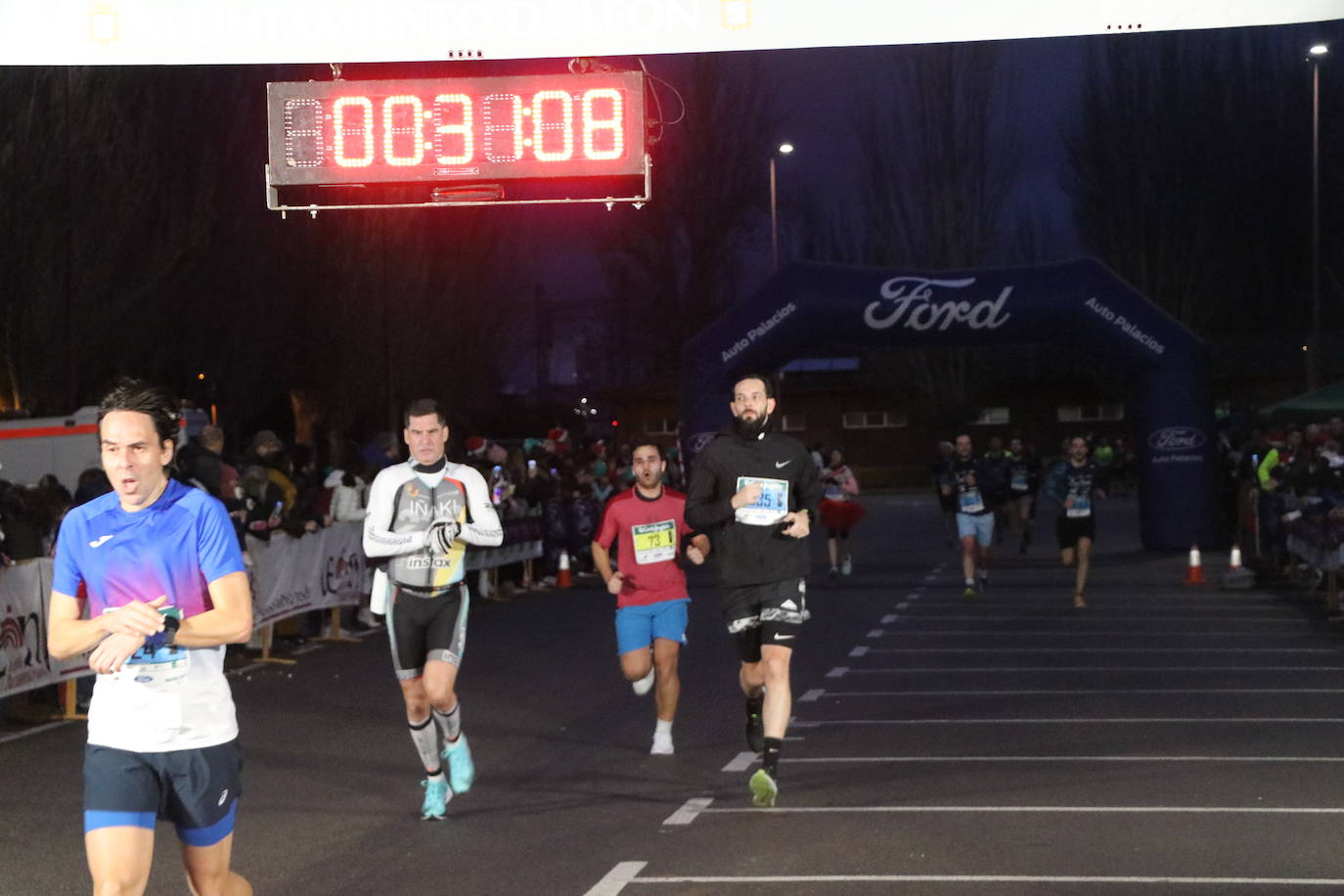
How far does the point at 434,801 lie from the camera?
8930 millimetres

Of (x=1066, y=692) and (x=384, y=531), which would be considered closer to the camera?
(x=384, y=531)

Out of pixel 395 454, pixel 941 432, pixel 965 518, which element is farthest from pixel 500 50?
pixel 941 432

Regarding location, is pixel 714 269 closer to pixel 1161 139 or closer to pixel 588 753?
pixel 1161 139

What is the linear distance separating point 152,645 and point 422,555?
159 inches

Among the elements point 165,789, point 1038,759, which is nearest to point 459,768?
point 1038,759

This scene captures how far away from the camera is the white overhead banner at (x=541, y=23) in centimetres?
984

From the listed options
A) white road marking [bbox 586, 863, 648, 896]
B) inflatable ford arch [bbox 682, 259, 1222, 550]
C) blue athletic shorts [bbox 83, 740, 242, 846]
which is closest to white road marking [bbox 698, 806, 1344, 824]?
white road marking [bbox 586, 863, 648, 896]

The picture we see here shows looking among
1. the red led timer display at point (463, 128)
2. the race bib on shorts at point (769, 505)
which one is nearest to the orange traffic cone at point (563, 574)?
the red led timer display at point (463, 128)

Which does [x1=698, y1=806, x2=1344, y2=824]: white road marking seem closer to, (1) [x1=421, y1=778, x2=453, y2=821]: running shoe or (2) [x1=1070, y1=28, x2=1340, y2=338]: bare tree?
(1) [x1=421, y1=778, x2=453, y2=821]: running shoe

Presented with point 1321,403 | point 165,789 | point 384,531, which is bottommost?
point 165,789

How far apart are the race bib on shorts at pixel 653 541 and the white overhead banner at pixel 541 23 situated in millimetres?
2644

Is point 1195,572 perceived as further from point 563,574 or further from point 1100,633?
point 563,574

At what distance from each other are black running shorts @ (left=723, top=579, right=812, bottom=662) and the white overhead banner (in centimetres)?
267

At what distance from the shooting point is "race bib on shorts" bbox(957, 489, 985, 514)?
73.3 ft
